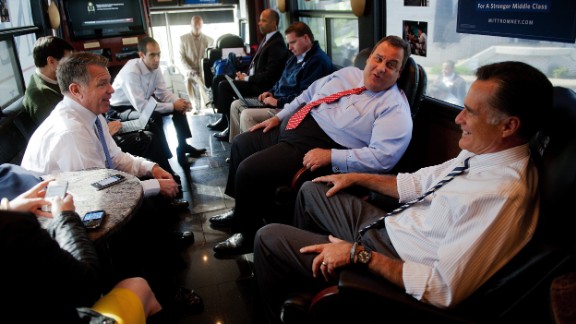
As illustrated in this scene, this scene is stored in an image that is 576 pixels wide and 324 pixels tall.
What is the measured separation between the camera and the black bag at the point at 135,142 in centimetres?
283

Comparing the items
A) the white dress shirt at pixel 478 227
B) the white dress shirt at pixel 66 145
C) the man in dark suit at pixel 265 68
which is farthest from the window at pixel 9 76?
the white dress shirt at pixel 478 227

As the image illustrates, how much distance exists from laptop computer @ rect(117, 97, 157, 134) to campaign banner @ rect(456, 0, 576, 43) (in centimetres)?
221

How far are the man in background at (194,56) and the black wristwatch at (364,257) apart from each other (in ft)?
15.9

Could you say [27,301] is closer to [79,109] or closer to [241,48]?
[79,109]

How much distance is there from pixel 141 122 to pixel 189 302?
1636mm

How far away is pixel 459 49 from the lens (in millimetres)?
2221

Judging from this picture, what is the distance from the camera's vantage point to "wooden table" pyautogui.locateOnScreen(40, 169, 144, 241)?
1306 mm

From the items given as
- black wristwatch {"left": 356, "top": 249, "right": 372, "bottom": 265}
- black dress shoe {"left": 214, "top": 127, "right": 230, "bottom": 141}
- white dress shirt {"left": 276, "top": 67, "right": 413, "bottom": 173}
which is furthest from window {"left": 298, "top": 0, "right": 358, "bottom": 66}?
black wristwatch {"left": 356, "top": 249, "right": 372, "bottom": 265}

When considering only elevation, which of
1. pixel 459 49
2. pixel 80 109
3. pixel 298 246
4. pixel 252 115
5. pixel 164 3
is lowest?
pixel 298 246

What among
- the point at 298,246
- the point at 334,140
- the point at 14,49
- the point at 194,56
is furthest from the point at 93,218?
the point at 194,56

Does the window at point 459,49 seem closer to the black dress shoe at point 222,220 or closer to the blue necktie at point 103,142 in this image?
the black dress shoe at point 222,220

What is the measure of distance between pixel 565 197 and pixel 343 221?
2.80ft

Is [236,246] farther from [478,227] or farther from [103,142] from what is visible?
[478,227]

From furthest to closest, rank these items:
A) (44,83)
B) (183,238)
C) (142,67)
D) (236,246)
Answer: (142,67), (44,83), (183,238), (236,246)
